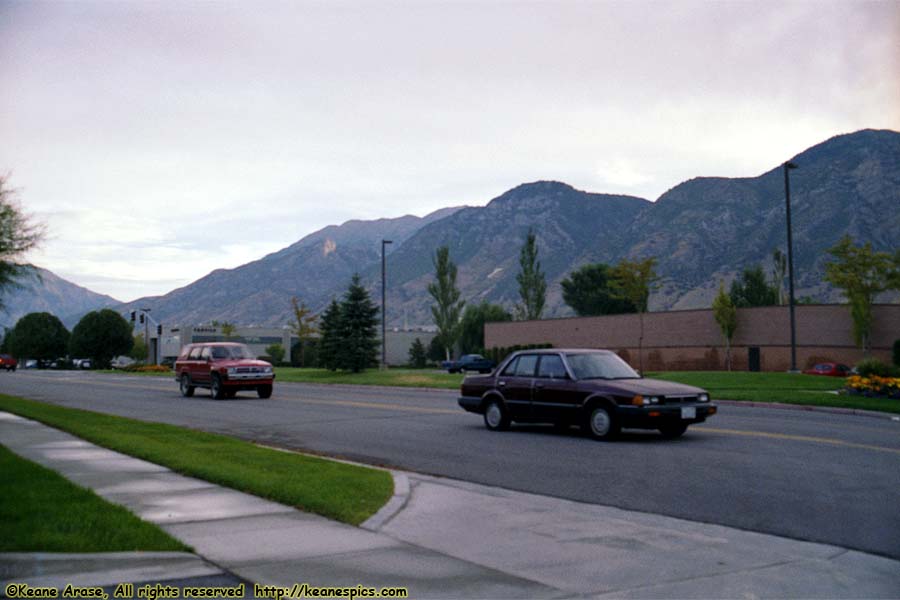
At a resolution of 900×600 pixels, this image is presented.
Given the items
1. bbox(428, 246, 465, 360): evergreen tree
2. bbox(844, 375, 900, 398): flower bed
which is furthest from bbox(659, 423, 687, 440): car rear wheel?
bbox(428, 246, 465, 360): evergreen tree

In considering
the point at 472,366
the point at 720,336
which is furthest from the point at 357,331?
the point at 720,336

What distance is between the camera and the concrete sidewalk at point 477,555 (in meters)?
5.90

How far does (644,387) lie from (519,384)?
8.77 feet

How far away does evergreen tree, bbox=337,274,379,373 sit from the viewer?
49.2 metres

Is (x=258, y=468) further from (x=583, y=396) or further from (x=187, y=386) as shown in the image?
(x=187, y=386)

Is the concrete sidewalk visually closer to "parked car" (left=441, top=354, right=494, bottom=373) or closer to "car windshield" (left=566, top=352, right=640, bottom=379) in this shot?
"car windshield" (left=566, top=352, right=640, bottom=379)

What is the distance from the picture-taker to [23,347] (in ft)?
381

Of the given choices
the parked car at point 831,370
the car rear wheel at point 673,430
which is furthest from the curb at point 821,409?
the parked car at point 831,370

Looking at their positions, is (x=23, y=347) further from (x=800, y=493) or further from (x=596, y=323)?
(x=800, y=493)

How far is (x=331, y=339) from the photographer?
163 feet

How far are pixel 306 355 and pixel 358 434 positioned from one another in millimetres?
72177

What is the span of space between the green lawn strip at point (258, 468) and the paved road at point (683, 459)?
50.3 inches

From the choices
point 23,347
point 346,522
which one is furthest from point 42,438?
point 23,347

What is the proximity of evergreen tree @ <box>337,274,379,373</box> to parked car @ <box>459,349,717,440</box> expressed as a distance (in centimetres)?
3225
